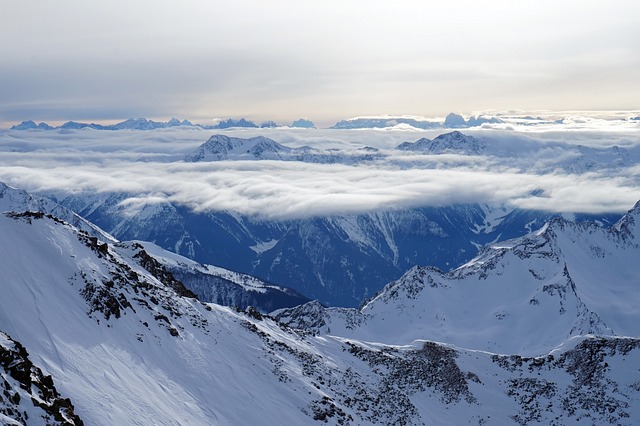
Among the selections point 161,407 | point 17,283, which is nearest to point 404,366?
point 161,407

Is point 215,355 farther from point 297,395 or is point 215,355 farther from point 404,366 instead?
point 404,366

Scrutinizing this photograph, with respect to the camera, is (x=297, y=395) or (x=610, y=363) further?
(x=610, y=363)

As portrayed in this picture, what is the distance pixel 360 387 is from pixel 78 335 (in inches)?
2019

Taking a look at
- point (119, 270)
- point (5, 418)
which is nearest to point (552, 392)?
point (119, 270)

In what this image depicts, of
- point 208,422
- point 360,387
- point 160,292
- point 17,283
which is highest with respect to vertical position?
point 17,283

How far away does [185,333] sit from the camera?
86.6 m

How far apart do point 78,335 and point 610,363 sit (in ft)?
351

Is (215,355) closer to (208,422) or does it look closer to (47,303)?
(208,422)

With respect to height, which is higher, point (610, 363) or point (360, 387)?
point (360, 387)

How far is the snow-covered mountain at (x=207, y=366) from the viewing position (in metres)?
58.7

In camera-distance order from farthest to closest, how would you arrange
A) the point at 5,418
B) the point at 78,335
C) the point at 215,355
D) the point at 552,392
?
the point at 552,392, the point at 215,355, the point at 78,335, the point at 5,418

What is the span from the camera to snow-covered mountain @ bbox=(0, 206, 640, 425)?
58.7 metres

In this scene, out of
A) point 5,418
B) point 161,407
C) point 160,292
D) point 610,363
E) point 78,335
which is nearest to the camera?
point 5,418

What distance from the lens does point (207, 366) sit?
8038cm
